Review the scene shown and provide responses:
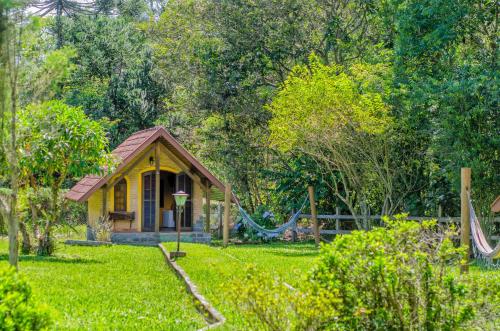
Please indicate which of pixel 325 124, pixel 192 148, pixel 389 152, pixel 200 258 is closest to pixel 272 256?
pixel 200 258

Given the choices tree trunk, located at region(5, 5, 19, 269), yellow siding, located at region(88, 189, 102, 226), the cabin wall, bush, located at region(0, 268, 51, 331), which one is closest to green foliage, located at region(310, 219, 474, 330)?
bush, located at region(0, 268, 51, 331)

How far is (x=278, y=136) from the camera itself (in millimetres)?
22984

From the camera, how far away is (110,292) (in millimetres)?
11898

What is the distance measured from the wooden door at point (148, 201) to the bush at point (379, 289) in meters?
19.2

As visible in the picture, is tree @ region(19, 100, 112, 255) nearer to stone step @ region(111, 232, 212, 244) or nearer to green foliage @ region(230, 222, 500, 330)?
stone step @ region(111, 232, 212, 244)

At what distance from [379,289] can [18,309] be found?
9.90ft

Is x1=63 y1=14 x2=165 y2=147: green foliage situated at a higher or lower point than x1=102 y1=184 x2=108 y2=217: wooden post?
higher

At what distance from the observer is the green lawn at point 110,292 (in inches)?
362

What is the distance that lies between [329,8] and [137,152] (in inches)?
380

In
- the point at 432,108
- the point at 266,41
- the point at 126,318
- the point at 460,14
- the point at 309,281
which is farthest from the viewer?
the point at 266,41

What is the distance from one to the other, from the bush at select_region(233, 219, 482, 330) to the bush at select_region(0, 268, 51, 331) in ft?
5.30

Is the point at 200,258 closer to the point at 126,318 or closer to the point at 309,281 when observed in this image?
the point at 126,318

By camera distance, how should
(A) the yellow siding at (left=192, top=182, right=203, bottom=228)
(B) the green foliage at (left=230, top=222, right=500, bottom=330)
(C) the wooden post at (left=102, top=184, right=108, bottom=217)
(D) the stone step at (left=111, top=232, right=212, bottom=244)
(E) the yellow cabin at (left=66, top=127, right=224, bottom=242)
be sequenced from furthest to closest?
(A) the yellow siding at (left=192, top=182, right=203, bottom=228), (D) the stone step at (left=111, top=232, right=212, bottom=244), (E) the yellow cabin at (left=66, top=127, right=224, bottom=242), (C) the wooden post at (left=102, top=184, right=108, bottom=217), (B) the green foliage at (left=230, top=222, right=500, bottom=330)

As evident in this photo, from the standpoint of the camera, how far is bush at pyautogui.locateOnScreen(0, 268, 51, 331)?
566cm
